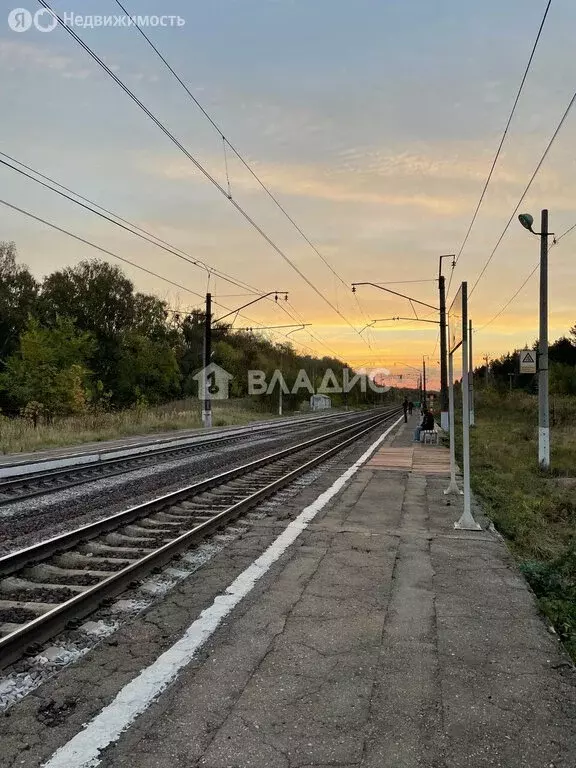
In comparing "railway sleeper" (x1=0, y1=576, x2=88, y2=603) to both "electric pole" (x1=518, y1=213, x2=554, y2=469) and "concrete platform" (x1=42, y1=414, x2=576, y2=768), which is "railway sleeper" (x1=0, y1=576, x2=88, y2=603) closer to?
"concrete platform" (x1=42, y1=414, x2=576, y2=768)

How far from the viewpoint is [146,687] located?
3383mm

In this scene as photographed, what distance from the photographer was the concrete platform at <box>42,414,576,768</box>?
278 centimetres

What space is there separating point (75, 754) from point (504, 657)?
262 cm

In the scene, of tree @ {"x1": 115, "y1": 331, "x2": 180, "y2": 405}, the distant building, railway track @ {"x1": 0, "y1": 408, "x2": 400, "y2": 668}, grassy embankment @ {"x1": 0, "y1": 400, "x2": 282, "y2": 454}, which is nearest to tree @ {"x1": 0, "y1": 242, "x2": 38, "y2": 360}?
tree @ {"x1": 115, "y1": 331, "x2": 180, "y2": 405}

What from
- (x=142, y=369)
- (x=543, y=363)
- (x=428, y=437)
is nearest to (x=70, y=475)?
(x=543, y=363)

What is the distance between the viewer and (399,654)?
3.84m

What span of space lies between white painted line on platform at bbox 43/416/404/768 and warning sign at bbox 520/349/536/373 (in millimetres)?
14029

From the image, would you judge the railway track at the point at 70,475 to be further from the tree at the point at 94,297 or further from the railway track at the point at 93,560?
the tree at the point at 94,297

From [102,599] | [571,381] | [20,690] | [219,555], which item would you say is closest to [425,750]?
[20,690]

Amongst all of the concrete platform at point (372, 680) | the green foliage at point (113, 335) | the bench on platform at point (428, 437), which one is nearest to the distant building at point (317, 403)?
the green foliage at point (113, 335)

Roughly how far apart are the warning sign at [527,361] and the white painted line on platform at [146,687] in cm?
1403

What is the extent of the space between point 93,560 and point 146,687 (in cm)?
A: 312

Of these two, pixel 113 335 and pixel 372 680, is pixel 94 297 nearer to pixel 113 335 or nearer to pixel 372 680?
pixel 113 335

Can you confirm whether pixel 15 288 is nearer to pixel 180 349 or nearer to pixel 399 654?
pixel 180 349
